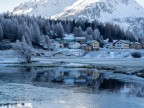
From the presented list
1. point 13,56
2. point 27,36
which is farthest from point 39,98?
point 27,36

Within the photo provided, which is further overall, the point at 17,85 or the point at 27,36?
the point at 27,36

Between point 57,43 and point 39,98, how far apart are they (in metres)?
128

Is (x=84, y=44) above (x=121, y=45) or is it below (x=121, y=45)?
above

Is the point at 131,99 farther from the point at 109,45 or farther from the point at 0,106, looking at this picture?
the point at 109,45

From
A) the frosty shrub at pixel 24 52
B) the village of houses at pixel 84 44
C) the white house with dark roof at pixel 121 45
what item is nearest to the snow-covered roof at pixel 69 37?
the village of houses at pixel 84 44

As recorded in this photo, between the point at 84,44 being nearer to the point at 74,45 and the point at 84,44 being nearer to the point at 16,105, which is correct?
the point at 74,45

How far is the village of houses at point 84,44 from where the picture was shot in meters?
164

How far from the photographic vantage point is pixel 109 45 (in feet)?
583

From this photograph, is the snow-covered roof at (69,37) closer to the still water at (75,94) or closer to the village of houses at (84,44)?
the village of houses at (84,44)

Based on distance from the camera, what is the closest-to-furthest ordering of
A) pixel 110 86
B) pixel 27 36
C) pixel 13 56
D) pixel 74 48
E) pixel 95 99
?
pixel 95 99, pixel 110 86, pixel 13 56, pixel 27 36, pixel 74 48

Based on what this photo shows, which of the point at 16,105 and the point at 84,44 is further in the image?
the point at 84,44

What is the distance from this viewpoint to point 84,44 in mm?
Result: 167000

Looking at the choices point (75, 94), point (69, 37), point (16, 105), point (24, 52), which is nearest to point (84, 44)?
point (69, 37)

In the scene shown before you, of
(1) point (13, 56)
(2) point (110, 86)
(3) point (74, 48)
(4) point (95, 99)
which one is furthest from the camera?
(3) point (74, 48)
